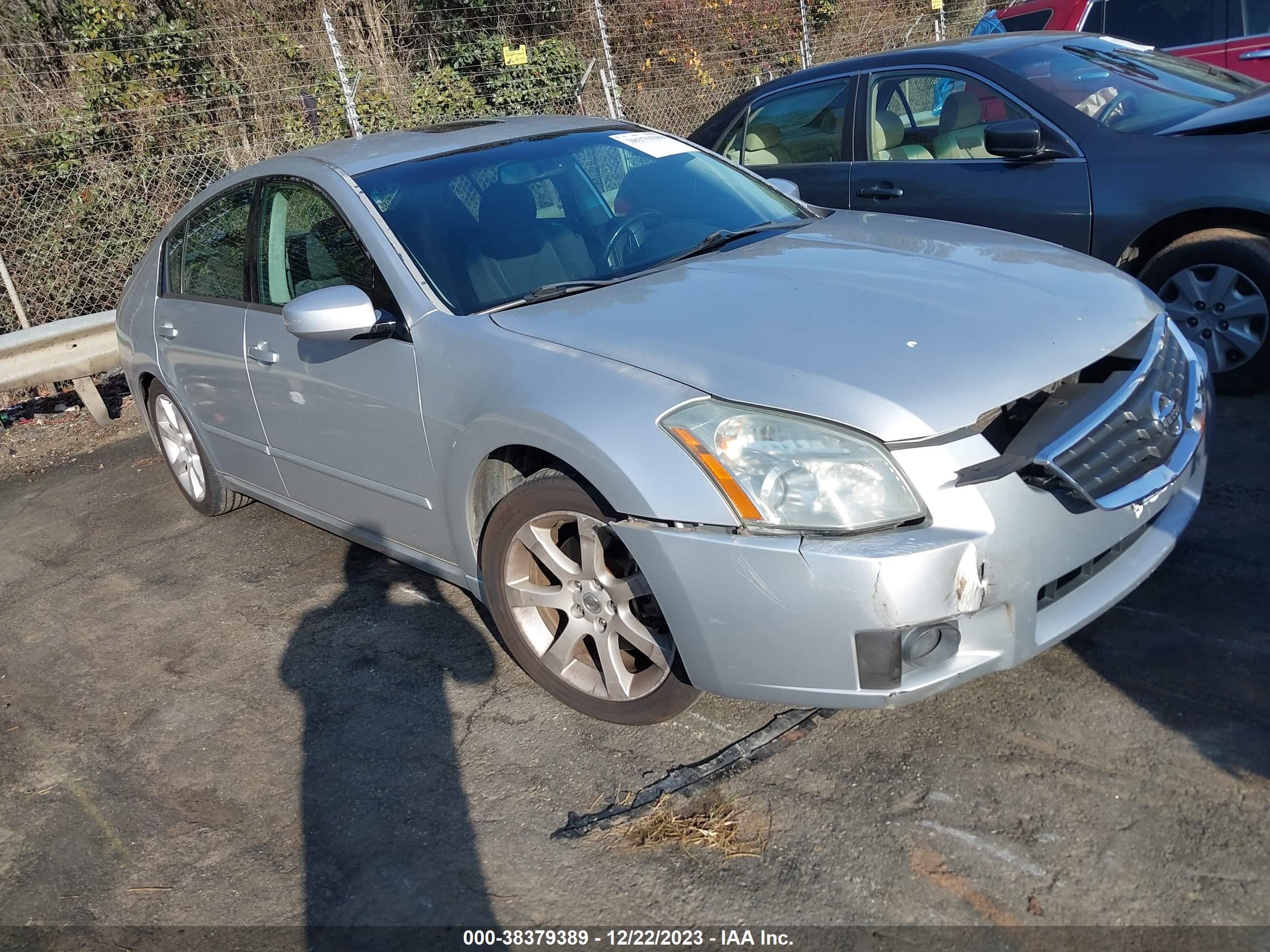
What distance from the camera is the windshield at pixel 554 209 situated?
11.5 feet

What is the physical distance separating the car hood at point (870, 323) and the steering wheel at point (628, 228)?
0.28 metres

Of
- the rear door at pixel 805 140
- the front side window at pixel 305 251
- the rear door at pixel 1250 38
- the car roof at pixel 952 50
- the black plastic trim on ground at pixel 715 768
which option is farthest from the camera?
the rear door at pixel 1250 38

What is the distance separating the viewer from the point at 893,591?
2428mm

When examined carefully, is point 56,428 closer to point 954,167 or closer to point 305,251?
point 305,251

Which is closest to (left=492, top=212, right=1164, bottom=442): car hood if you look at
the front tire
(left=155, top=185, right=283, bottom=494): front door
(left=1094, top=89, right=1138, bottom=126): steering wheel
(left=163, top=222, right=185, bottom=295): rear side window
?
the front tire

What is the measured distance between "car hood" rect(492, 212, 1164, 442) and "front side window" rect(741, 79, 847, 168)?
2483 mm

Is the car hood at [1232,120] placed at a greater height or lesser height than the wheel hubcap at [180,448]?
greater

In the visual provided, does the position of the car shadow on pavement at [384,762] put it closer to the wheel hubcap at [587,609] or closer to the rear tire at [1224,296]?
the wheel hubcap at [587,609]

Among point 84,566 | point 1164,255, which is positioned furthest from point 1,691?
point 1164,255

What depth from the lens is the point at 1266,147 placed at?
4.50 meters

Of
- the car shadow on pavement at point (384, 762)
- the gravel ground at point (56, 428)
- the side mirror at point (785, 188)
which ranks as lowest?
the gravel ground at point (56, 428)

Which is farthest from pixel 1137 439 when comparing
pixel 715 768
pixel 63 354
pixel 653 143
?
pixel 63 354

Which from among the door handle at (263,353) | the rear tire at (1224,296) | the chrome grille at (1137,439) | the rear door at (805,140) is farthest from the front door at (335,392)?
the rear tire at (1224,296)

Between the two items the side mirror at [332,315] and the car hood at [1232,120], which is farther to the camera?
the car hood at [1232,120]
